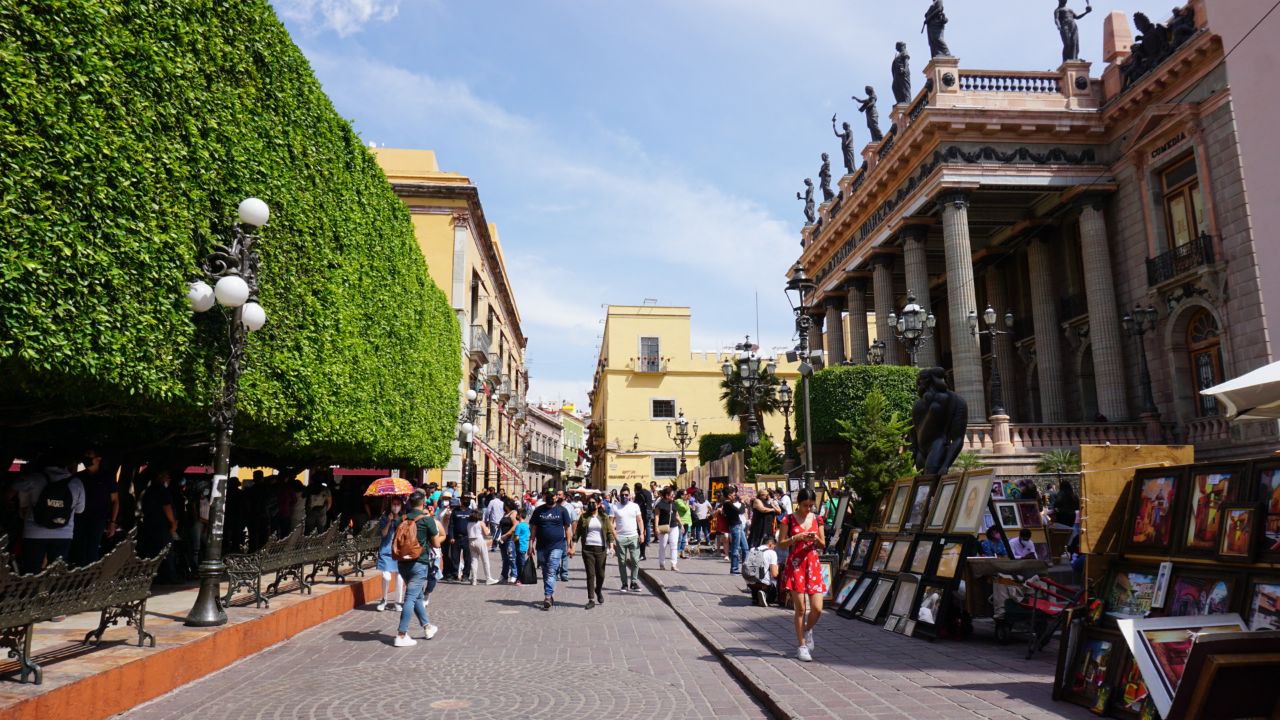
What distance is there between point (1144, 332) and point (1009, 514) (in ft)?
54.3

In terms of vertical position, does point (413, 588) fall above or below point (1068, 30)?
below

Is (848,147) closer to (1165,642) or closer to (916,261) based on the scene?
(916,261)

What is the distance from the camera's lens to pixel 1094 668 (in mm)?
5395

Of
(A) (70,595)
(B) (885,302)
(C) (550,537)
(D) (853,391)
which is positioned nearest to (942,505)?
(C) (550,537)

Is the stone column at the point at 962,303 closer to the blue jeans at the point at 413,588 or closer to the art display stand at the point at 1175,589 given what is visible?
the art display stand at the point at 1175,589

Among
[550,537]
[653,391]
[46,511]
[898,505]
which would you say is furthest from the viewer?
[653,391]

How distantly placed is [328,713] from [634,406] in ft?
168

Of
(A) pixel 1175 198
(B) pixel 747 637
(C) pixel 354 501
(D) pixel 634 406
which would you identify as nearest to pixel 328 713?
(B) pixel 747 637

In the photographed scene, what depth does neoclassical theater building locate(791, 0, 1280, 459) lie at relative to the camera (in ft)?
71.2

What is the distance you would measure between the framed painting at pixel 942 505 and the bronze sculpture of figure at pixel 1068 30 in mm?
23503

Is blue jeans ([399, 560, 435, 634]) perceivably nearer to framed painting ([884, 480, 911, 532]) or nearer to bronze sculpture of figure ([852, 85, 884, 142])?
framed painting ([884, 480, 911, 532])

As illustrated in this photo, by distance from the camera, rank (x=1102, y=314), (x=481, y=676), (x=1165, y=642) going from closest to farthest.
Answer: (x=1165, y=642), (x=481, y=676), (x=1102, y=314)

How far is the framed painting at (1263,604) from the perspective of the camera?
466 centimetres

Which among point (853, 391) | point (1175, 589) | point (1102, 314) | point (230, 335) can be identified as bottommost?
point (1175, 589)
